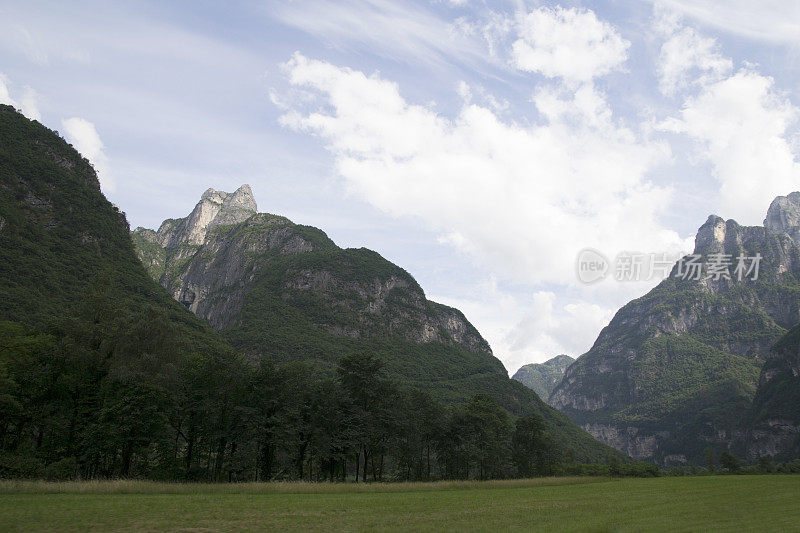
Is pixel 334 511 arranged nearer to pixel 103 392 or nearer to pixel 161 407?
pixel 161 407

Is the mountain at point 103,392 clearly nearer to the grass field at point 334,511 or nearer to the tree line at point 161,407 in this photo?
the tree line at point 161,407

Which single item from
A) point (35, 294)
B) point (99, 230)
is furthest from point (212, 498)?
point (99, 230)

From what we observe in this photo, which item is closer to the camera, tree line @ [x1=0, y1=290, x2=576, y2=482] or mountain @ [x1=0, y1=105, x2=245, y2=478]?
mountain @ [x1=0, y1=105, x2=245, y2=478]

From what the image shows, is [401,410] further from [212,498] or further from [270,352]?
[270,352]

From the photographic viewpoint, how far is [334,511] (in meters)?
24.3

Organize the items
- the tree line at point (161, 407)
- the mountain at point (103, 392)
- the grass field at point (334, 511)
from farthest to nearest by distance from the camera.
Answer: the tree line at point (161, 407)
the mountain at point (103, 392)
the grass field at point (334, 511)

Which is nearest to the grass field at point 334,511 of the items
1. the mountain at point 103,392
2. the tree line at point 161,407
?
the mountain at point 103,392

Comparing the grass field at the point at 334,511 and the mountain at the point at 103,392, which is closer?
the grass field at the point at 334,511

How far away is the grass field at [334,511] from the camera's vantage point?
18.8 m

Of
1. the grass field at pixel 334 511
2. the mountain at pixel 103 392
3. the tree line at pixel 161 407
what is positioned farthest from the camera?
the tree line at pixel 161 407

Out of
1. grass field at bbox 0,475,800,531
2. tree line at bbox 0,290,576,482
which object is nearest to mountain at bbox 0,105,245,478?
tree line at bbox 0,290,576,482

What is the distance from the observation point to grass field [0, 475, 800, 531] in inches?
738

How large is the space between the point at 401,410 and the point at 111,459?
3032 cm

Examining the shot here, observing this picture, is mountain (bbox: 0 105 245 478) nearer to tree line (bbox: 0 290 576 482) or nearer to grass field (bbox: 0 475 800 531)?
tree line (bbox: 0 290 576 482)
